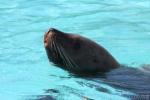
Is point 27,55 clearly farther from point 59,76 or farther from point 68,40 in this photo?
point 68,40

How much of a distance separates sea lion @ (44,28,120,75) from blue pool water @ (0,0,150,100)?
155mm

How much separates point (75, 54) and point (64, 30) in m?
2.96

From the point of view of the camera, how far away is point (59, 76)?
22.4 ft

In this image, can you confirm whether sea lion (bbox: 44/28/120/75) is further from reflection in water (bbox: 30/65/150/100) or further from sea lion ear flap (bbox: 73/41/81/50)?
reflection in water (bbox: 30/65/150/100)

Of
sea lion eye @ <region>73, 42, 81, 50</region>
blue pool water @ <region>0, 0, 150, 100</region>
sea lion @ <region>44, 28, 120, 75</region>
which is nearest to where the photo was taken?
sea lion @ <region>44, 28, 120, 75</region>

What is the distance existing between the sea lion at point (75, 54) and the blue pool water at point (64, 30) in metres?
0.15

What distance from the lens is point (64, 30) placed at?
30.6 feet

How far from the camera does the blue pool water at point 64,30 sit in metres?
6.50

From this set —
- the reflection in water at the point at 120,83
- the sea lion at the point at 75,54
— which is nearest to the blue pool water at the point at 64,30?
the reflection in water at the point at 120,83

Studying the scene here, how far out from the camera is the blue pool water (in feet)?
21.3

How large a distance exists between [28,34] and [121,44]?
155cm

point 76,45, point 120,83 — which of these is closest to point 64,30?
point 76,45

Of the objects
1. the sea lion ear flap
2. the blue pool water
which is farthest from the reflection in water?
the sea lion ear flap

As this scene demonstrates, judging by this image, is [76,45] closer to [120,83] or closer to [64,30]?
[120,83]
